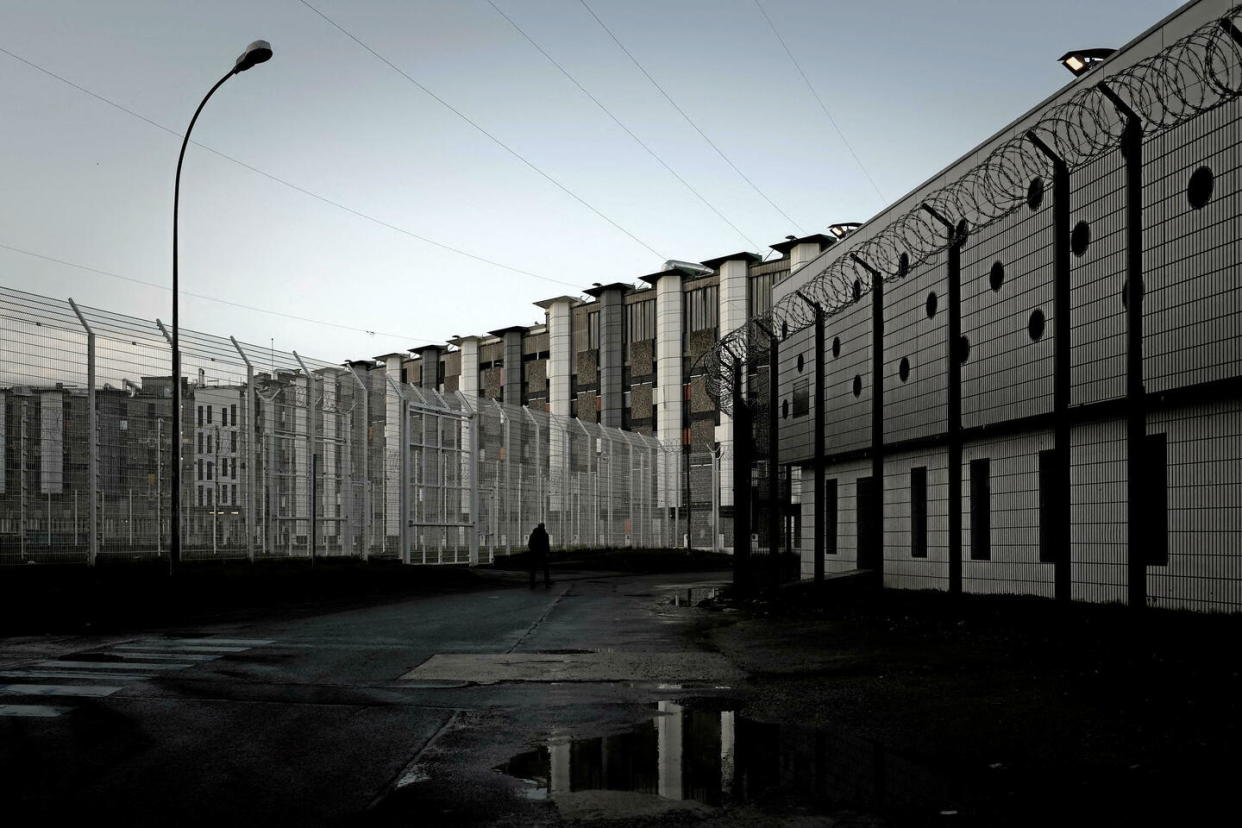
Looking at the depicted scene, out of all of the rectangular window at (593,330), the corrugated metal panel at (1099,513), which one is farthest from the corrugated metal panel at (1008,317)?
the rectangular window at (593,330)

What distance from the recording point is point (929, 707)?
7762 mm

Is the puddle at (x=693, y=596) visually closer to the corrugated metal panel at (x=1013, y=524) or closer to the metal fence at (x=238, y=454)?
the corrugated metal panel at (x=1013, y=524)

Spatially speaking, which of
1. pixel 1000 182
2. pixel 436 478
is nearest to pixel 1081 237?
pixel 1000 182

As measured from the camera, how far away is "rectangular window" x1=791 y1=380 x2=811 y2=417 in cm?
2467

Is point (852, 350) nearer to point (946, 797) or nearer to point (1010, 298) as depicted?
point (1010, 298)

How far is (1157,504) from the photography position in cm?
1226

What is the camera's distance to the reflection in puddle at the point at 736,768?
5.68 metres

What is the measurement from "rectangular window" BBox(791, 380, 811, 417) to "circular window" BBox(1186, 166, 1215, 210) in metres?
13.2

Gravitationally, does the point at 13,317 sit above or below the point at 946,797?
above

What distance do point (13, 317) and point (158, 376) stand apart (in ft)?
12.6

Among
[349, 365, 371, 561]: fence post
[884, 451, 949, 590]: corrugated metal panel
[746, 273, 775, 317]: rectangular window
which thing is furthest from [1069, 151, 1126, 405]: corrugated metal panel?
[746, 273, 775, 317]: rectangular window

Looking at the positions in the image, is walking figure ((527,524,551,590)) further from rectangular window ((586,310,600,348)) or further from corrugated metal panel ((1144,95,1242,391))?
rectangular window ((586,310,600,348))

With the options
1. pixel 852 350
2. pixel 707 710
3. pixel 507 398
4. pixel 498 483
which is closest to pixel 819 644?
pixel 707 710

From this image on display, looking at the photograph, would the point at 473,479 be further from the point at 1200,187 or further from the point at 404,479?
the point at 1200,187
